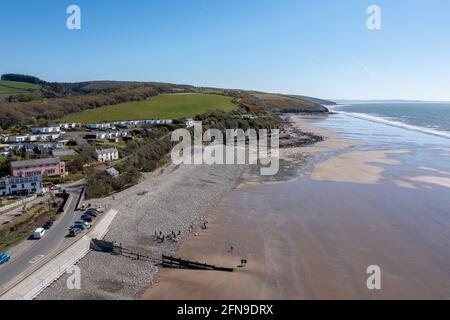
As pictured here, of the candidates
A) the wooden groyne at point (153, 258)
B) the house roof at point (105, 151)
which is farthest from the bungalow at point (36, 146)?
the wooden groyne at point (153, 258)

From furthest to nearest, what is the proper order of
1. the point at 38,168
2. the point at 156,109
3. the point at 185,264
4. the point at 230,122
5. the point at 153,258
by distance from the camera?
the point at 156,109 < the point at 230,122 < the point at 38,168 < the point at 153,258 < the point at 185,264

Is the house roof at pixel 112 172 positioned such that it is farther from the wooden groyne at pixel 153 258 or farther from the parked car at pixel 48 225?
the wooden groyne at pixel 153 258

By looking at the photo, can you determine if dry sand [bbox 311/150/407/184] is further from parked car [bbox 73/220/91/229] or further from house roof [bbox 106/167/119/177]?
parked car [bbox 73/220/91/229]

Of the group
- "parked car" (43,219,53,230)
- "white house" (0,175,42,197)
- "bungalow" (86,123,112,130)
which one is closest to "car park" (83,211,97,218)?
"parked car" (43,219,53,230)

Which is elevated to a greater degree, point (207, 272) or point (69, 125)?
point (69, 125)

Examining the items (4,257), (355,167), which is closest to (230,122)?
(355,167)

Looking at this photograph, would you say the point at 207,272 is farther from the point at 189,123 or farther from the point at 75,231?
the point at 189,123

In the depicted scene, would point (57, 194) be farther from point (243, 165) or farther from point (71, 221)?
point (243, 165)

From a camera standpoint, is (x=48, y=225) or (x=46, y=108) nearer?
(x=48, y=225)
